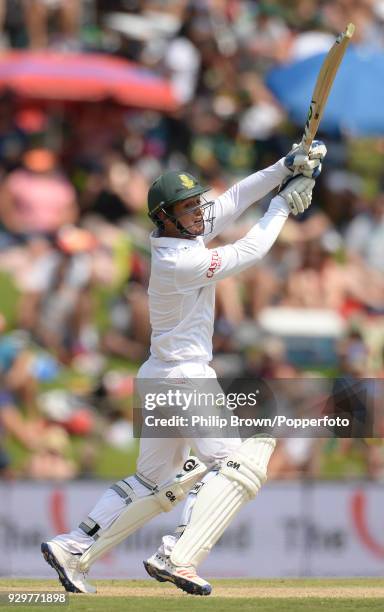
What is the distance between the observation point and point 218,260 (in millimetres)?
6762

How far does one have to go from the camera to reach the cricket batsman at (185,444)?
22.2 feet

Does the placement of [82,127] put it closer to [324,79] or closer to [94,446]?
[94,446]

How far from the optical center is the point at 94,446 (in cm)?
1056

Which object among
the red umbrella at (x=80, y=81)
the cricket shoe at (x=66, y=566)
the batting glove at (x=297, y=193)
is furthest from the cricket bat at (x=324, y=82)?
the red umbrella at (x=80, y=81)

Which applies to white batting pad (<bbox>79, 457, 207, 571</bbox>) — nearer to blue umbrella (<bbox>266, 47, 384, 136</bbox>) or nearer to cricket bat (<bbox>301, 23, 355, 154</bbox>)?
cricket bat (<bbox>301, 23, 355, 154</bbox>)

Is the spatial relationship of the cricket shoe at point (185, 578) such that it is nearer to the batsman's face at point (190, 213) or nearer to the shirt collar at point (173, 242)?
the shirt collar at point (173, 242)

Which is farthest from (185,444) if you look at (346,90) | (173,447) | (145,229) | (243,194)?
(346,90)

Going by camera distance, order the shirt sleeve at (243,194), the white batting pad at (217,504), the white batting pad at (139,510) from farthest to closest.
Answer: the shirt sleeve at (243,194) < the white batting pad at (139,510) < the white batting pad at (217,504)

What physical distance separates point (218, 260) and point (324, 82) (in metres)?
1.15

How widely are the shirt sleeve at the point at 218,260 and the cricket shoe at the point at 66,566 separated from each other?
4.51 ft

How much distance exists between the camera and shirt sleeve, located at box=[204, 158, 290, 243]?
23.9 feet

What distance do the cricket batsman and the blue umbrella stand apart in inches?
240

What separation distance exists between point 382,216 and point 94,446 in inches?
161

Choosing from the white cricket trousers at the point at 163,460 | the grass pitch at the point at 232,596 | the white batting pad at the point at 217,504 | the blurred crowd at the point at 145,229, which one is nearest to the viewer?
the grass pitch at the point at 232,596
